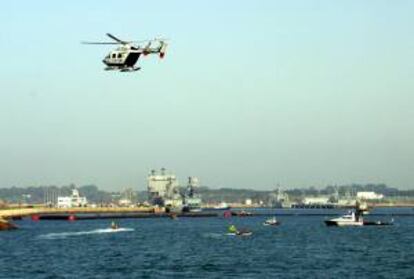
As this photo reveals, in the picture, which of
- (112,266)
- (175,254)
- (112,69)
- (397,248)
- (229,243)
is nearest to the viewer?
(112,69)

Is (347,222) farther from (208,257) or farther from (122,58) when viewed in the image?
(122,58)

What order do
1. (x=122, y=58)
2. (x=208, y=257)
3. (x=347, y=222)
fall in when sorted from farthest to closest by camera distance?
(x=347, y=222)
(x=208, y=257)
(x=122, y=58)

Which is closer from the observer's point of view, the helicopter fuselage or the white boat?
the helicopter fuselage

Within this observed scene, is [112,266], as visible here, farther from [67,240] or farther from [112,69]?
[67,240]

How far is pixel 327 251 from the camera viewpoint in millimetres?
104375

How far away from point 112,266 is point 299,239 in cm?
5276

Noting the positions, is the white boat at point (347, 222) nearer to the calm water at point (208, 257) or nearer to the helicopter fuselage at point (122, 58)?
the calm water at point (208, 257)

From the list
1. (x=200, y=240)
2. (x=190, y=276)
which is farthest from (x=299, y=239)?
(x=190, y=276)

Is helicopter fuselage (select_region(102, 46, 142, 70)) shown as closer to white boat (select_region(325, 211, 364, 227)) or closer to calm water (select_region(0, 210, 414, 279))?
calm water (select_region(0, 210, 414, 279))

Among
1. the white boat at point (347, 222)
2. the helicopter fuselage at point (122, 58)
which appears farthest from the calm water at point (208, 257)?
the white boat at point (347, 222)

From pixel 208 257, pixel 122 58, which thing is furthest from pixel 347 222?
pixel 122 58

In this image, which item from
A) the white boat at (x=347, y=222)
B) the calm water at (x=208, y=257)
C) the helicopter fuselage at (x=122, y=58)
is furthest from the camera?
the white boat at (x=347, y=222)

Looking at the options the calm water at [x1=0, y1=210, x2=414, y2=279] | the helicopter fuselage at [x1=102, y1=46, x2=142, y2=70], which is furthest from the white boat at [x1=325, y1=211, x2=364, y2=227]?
the helicopter fuselage at [x1=102, y1=46, x2=142, y2=70]

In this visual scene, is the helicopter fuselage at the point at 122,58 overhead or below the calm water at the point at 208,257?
overhead
